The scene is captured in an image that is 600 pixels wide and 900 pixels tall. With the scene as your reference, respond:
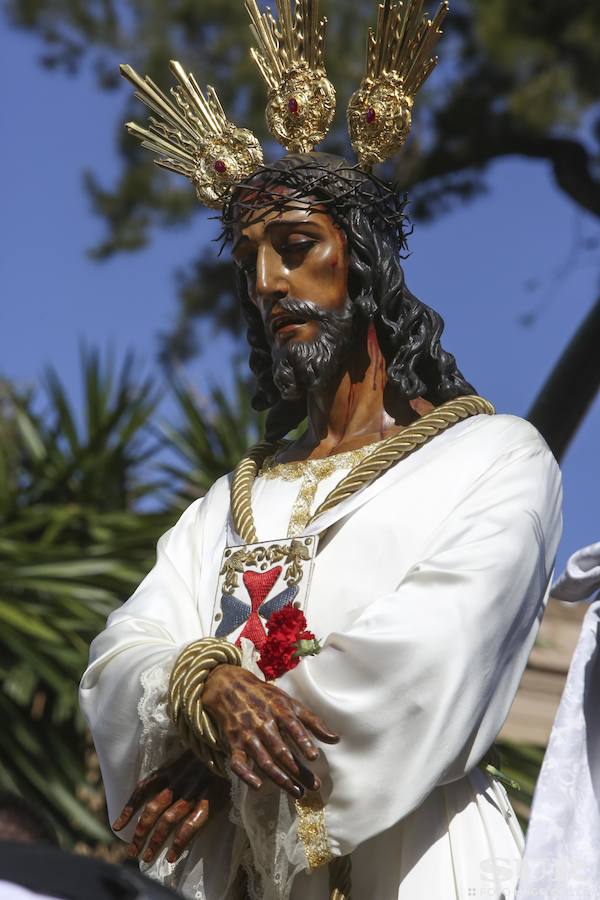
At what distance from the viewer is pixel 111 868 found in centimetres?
235

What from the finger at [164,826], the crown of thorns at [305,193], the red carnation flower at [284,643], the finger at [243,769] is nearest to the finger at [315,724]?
the finger at [243,769]

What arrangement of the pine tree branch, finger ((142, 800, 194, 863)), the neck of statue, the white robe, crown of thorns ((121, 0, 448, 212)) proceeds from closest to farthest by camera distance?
the white robe
finger ((142, 800, 194, 863))
the neck of statue
crown of thorns ((121, 0, 448, 212))
the pine tree branch

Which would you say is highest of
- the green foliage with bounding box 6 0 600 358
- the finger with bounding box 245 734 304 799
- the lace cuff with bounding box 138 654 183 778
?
the green foliage with bounding box 6 0 600 358

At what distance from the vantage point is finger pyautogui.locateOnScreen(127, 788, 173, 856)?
355 cm

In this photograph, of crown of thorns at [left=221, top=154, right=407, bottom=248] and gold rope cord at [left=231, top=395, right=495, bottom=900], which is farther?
crown of thorns at [left=221, top=154, right=407, bottom=248]

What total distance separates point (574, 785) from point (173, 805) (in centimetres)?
79

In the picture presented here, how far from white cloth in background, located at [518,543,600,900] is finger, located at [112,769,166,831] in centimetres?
75

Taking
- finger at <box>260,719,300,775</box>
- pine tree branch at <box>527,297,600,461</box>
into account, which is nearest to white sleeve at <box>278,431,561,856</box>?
finger at <box>260,719,300,775</box>

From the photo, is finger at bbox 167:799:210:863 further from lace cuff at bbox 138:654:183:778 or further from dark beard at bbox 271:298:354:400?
dark beard at bbox 271:298:354:400

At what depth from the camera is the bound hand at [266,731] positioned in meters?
3.31

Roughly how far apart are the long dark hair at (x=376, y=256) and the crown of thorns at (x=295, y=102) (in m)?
0.04

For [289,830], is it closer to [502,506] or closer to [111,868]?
[502,506]

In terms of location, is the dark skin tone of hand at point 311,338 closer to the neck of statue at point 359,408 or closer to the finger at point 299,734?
the neck of statue at point 359,408

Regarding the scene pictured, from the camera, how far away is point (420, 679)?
3.44 meters
